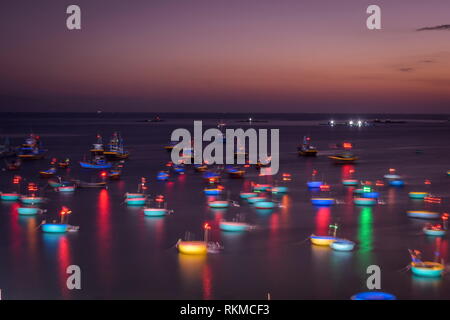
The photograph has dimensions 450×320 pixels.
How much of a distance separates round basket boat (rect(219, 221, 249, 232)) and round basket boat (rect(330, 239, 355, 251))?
15.8 ft

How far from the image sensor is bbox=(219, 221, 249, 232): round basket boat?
25844 mm

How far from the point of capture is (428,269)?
1950 cm

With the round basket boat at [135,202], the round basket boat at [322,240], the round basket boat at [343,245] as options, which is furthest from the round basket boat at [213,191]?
the round basket boat at [343,245]

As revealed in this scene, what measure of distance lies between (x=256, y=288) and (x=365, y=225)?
10.5 m

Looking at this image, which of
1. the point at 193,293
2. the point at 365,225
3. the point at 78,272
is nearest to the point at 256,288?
the point at 193,293

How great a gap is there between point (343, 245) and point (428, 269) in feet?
12.4

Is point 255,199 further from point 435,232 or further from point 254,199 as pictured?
point 435,232

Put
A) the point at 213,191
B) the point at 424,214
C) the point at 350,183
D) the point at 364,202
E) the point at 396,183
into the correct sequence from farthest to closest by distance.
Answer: the point at 396,183, the point at 350,183, the point at 213,191, the point at 364,202, the point at 424,214

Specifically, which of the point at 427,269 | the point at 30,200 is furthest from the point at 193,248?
the point at 30,200

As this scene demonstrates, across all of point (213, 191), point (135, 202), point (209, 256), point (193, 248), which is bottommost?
point (209, 256)

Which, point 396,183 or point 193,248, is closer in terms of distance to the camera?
point 193,248

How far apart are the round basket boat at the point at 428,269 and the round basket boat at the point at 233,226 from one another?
8.52 metres

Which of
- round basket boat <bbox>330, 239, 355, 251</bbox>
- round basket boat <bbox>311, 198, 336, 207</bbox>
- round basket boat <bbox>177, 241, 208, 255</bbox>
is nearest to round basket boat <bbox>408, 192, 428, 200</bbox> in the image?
round basket boat <bbox>311, 198, 336, 207</bbox>

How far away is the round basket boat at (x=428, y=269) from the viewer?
19.4 metres
